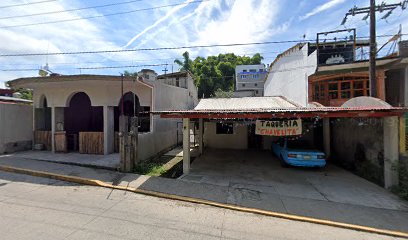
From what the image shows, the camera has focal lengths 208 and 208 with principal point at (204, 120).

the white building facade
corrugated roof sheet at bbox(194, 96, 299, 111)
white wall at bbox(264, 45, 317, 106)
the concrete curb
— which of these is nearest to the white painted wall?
corrugated roof sheet at bbox(194, 96, 299, 111)

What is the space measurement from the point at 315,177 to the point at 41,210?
869 cm

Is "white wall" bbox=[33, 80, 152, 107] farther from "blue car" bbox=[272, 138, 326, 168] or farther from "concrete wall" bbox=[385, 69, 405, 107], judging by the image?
"concrete wall" bbox=[385, 69, 405, 107]

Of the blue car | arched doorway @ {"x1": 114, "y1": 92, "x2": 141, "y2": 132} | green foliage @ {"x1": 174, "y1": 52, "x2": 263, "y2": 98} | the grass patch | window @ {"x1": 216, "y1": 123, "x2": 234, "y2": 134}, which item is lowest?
the grass patch

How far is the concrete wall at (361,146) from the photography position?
7.23 m

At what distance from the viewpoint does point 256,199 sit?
5.85m

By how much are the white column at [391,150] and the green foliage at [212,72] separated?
2870 cm

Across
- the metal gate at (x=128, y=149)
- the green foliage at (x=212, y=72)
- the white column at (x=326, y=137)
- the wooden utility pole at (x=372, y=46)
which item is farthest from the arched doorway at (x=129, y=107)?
the green foliage at (x=212, y=72)

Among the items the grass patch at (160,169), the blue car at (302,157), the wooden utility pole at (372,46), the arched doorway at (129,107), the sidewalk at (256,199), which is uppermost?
the wooden utility pole at (372,46)

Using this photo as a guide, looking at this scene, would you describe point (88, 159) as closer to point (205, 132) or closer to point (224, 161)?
point (224, 161)

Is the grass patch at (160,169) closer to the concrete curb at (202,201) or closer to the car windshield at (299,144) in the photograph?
the concrete curb at (202,201)

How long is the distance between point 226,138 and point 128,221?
10.6 metres

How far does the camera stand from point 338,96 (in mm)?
13750

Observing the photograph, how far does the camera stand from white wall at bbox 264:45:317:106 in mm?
14508

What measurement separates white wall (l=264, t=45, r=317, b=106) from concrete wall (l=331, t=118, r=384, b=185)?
4.69 metres
